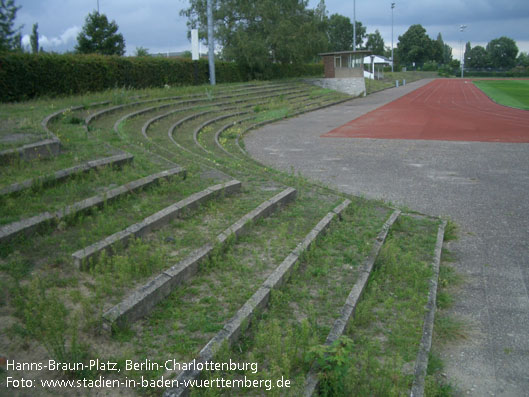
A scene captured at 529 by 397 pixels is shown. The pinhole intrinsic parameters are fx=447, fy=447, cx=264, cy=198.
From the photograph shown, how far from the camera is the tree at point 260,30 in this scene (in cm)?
3503

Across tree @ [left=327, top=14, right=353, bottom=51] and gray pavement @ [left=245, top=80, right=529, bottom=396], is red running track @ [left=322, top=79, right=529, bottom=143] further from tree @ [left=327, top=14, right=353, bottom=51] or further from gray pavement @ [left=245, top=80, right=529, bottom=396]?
tree @ [left=327, top=14, right=353, bottom=51]

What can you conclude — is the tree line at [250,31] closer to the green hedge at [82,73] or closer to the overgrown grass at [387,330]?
the green hedge at [82,73]

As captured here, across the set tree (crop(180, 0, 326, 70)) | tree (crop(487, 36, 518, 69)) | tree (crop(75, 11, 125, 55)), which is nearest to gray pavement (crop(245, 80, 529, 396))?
tree (crop(180, 0, 326, 70))

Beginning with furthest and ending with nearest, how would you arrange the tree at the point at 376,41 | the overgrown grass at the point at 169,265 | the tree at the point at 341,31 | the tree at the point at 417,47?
1. the tree at the point at 417,47
2. the tree at the point at 376,41
3. the tree at the point at 341,31
4. the overgrown grass at the point at 169,265

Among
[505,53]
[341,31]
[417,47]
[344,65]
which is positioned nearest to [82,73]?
[344,65]

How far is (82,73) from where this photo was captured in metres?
19.3

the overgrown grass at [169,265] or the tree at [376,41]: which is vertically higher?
the tree at [376,41]

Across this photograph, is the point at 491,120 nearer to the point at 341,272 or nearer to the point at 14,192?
the point at 341,272

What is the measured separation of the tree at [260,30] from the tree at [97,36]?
7.82 meters

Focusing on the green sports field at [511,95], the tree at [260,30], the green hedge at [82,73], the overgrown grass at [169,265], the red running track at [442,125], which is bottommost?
the overgrown grass at [169,265]

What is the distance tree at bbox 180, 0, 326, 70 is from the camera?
35031mm

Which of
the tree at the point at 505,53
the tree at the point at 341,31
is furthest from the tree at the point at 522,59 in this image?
the tree at the point at 341,31

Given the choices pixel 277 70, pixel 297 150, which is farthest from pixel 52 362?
pixel 277 70

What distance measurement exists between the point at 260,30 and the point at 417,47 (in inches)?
3726
